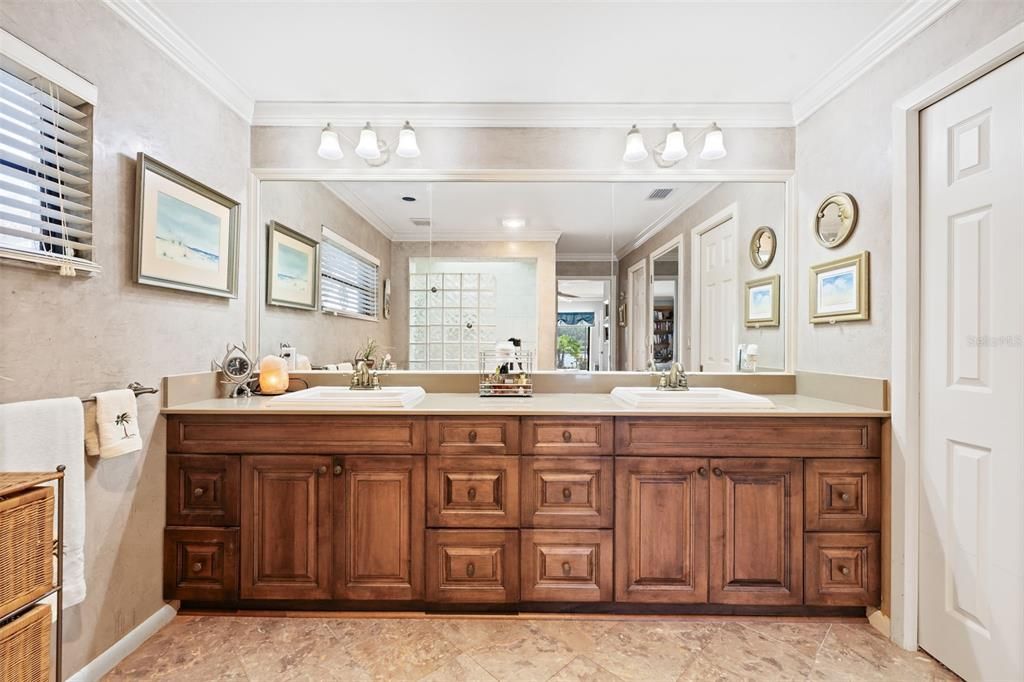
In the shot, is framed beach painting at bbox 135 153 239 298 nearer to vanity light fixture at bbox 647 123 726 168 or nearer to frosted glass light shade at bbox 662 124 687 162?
vanity light fixture at bbox 647 123 726 168

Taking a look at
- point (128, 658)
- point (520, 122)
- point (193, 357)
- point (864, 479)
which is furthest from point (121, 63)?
point (864, 479)

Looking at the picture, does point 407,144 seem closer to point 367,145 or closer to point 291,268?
point 367,145

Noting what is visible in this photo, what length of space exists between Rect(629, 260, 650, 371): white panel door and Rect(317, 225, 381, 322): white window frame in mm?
1378

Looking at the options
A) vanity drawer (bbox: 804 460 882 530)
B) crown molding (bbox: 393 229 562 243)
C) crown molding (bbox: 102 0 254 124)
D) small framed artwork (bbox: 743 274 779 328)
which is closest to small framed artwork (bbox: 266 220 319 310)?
crown molding (bbox: 393 229 562 243)

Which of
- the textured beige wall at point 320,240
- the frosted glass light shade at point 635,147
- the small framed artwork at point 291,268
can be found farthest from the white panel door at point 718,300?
the small framed artwork at point 291,268

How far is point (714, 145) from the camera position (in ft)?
7.38

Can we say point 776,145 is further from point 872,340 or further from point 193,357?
point 193,357

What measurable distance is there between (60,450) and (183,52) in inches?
63.4

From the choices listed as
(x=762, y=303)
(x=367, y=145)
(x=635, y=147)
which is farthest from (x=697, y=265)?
(x=367, y=145)

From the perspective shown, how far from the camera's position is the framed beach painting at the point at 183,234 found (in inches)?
66.8

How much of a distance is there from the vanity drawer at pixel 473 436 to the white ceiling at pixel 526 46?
5.08 ft

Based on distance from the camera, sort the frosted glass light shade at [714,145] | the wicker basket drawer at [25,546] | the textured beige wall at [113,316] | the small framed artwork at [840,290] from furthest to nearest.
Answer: the frosted glass light shade at [714,145] → the small framed artwork at [840,290] → the textured beige wall at [113,316] → the wicker basket drawer at [25,546]

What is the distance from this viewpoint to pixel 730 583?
1.85m

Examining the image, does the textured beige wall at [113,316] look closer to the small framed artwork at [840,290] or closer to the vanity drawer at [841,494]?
the vanity drawer at [841,494]
